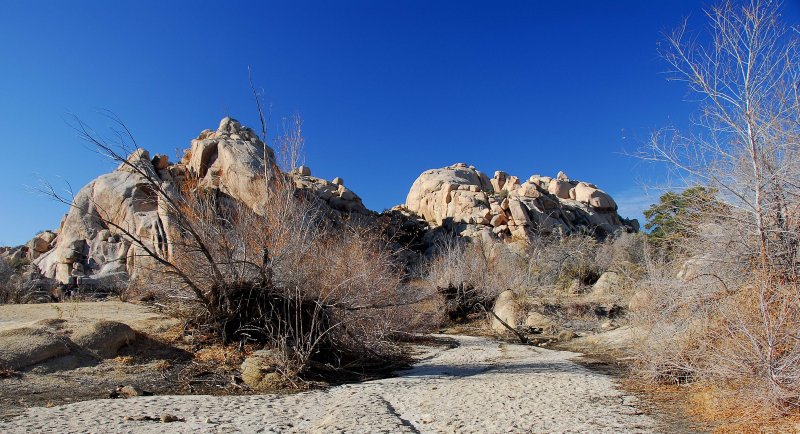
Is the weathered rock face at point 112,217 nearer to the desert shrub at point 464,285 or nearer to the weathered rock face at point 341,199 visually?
the weathered rock face at point 341,199

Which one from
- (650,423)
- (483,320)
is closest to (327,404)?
(650,423)

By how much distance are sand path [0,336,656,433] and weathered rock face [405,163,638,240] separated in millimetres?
33391

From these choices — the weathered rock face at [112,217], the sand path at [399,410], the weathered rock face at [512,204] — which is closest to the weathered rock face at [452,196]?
the weathered rock face at [512,204]

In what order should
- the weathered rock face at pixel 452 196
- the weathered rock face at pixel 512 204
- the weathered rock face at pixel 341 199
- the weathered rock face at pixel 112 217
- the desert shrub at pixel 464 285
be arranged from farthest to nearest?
the weathered rock face at pixel 452 196
the weathered rock face at pixel 512 204
the weathered rock face at pixel 341 199
the weathered rock face at pixel 112 217
the desert shrub at pixel 464 285

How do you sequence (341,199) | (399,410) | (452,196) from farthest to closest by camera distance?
(452,196) < (341,199) < (399,410)

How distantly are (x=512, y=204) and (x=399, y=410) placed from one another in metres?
40.3

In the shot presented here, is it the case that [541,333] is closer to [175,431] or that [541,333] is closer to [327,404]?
[327,404]

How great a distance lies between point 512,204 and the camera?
1777 inches

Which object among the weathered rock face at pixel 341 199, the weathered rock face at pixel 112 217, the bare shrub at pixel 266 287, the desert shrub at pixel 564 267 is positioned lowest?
the bare shrub at pixel 266 287

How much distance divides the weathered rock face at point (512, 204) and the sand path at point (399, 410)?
33.4 m

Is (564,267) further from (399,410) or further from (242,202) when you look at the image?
(399,410)

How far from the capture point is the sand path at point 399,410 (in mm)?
5211

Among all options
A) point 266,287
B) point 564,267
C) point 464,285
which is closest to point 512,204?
point 564,267

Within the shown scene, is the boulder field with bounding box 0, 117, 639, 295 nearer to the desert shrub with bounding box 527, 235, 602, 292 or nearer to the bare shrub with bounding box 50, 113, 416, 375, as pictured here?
the bare shrub with bounding box 50, 113, 416, 375
